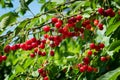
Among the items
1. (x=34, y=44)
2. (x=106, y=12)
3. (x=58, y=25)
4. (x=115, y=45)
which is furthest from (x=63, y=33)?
(x=115, y=45)

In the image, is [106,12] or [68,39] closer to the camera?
[106,12]

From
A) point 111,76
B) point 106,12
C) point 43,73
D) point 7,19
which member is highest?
point 7,19

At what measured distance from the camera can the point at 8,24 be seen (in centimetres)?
234

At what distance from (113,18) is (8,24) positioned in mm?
776

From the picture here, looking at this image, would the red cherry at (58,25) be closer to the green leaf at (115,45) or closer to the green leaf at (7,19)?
the green leaf at (7,19)

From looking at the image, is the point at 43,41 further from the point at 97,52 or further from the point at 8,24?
the point at 97,52

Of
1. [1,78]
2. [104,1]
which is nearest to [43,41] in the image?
[104,1]

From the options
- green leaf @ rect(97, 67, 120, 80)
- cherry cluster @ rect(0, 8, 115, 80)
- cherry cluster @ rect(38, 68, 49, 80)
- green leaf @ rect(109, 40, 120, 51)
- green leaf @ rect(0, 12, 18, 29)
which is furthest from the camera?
cherry cluster @ rect(38, 68, 49, 80)

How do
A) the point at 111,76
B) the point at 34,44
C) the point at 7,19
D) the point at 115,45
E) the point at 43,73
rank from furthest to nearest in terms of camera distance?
1. the point at 43,73
2. the point at 34,44
3. the point at 7,19
4. the point at 115,45
5. the point at 111,76

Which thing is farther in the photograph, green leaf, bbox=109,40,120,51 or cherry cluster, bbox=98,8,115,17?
cherry cluster, bbox=98,8,115,17

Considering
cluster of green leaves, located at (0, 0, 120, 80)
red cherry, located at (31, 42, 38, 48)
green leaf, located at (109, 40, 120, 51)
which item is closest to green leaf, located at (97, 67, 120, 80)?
cluster of green leaves, located at (0, 0, 120, 80)

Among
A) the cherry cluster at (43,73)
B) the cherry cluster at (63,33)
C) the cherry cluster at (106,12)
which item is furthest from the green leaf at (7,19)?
the cherry cluster at (106,12)

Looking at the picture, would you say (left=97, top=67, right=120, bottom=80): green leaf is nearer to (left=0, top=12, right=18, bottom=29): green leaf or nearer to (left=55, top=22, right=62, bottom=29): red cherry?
(left=55, top=22, right=62, bottom=29): red cherry

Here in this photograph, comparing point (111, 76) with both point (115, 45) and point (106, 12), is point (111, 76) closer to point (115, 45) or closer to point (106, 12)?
point (115, 45)
